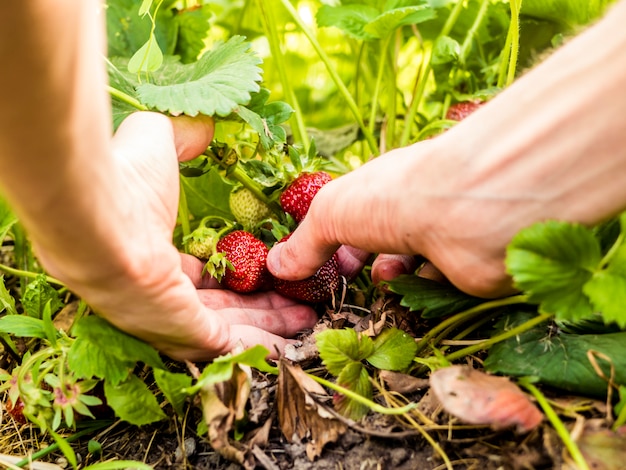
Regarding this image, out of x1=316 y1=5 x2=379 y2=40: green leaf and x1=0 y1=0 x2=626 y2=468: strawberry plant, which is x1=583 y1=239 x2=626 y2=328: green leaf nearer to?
x1=0 y1=0 x2=626 y2=468: strawberry plant

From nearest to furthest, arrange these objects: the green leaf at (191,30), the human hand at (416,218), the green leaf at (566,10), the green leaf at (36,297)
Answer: the human hand at (416,218)
the green leaf at (36,297)
the green leaf at (566,10)
the green leaf at (191,30)

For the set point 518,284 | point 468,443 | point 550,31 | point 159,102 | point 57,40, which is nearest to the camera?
point 57,40

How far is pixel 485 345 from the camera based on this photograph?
802 mm

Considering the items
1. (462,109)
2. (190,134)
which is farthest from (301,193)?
(462,109)

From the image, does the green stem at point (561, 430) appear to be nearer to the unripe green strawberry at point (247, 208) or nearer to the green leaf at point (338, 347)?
the green leaf at point (338, 347)

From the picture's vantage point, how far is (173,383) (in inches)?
30.6

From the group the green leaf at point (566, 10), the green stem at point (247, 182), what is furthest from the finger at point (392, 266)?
the green leaf at point (566, 10)

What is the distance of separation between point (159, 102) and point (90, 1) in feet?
1.29

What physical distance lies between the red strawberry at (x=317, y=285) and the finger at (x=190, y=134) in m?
0.22

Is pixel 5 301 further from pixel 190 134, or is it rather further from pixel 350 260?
pixel 350 260

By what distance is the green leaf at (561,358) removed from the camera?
725 mm

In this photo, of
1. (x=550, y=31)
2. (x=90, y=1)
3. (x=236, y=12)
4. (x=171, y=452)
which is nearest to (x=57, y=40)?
(x=90, y=1)

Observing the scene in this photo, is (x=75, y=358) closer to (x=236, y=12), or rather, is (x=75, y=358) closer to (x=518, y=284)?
(x=518, y=284)

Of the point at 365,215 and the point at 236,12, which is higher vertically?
the point at 236,12
